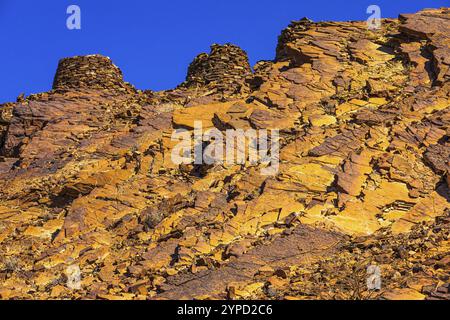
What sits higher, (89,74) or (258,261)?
(89,74)

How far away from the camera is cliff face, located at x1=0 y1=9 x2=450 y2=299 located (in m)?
20.9

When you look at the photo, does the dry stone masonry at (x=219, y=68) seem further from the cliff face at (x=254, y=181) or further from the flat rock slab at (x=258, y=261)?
the flat rock slab at (x=258, y=261)

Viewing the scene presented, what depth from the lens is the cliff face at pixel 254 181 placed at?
2092cm

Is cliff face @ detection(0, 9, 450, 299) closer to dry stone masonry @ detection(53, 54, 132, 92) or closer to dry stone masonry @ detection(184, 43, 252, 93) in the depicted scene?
dry stone masonry @ detection(184, 43, 252, 93)

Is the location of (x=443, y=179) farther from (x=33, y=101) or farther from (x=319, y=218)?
(x=33, y=101)

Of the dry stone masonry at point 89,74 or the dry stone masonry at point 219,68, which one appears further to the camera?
the dry stone masonry at point 89,74

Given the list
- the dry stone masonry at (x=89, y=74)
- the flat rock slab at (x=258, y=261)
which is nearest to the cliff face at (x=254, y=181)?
the flat rock slab at (x=258, y=261)

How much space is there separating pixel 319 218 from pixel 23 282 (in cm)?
671

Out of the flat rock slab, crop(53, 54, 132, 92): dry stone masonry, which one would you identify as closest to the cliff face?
the flat rock slab

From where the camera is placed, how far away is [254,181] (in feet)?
80.0

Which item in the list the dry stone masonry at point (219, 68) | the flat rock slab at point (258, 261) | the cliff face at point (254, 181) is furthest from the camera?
the dry stone masonry at point (219, 68)

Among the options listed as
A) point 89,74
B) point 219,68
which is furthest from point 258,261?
point 89,74

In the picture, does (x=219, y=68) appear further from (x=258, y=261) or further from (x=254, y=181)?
(x=258, y=261)

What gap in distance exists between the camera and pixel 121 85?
115ft
